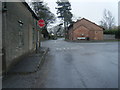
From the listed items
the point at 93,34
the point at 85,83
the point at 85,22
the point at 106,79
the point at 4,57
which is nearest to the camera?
the point at 85,83

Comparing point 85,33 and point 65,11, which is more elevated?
point 65,11

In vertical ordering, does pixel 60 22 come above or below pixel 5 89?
above

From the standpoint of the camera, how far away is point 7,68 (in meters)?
5.44

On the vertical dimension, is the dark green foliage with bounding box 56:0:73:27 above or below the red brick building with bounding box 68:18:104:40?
above

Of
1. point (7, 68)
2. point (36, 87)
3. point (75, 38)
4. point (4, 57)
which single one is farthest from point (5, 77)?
point (75, 38)

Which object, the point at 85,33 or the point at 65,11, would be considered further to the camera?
the point at 65,11

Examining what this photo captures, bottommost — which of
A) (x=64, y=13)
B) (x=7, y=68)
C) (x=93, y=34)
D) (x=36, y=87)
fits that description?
(x=36, y=87)

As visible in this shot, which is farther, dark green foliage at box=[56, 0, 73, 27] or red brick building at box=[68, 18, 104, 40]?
dark green foliage at box=[56, 0, 73, 27]

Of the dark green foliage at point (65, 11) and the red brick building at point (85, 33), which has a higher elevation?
the dark green foliage at point (65, 11)

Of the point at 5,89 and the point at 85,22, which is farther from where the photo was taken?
the point at 85,22

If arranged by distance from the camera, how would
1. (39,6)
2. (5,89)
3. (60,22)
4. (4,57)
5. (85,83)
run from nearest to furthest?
(5,89)
(85,83)
(4,57)
(39,6)
(60,22)

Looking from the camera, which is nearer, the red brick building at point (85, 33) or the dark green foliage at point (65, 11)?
the red brick building at point (85, 33)

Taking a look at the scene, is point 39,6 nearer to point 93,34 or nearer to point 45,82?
point 93,34

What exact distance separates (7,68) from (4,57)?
1.85ft
